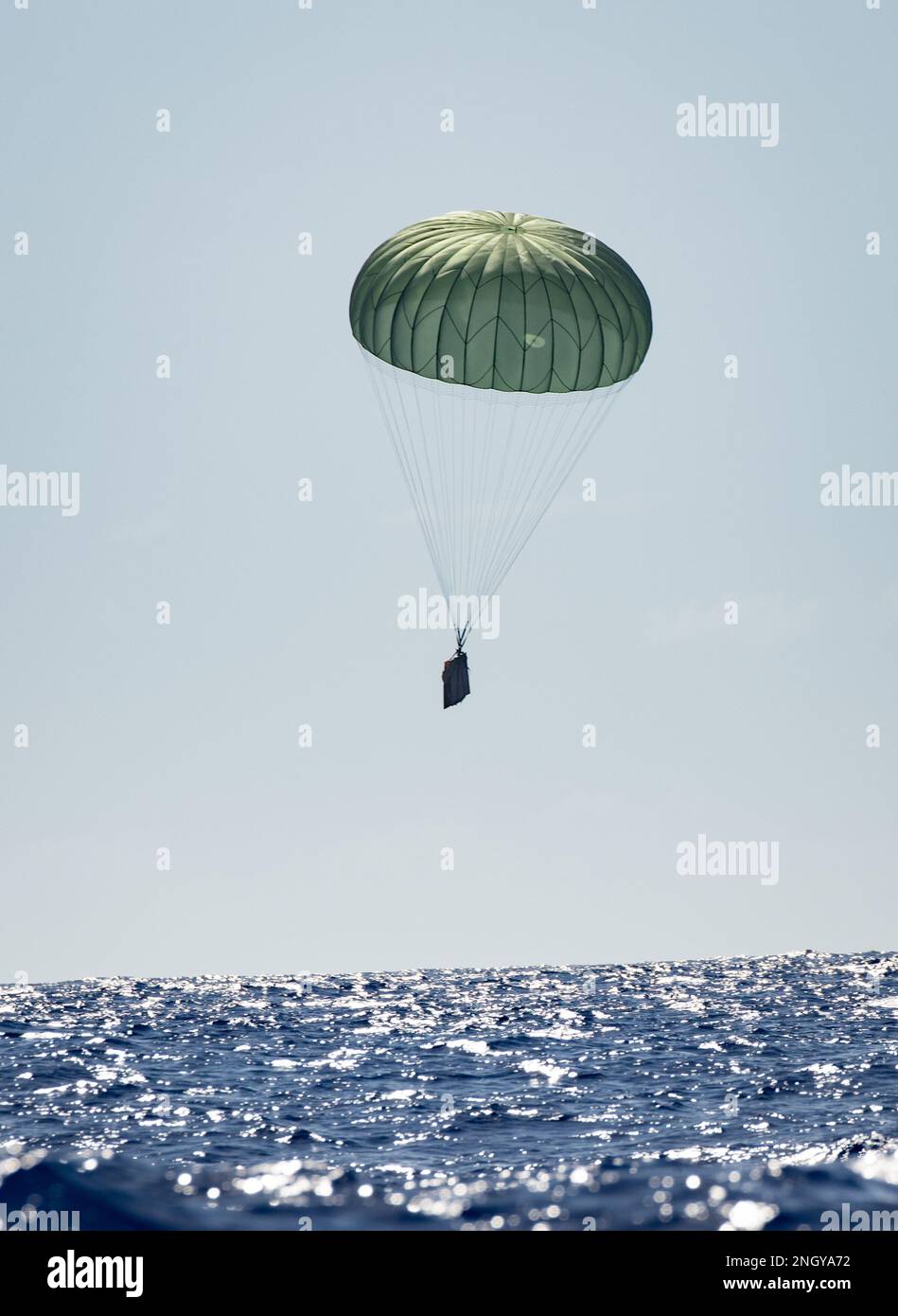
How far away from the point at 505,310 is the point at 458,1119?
15.3m

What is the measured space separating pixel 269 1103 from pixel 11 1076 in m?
7.92

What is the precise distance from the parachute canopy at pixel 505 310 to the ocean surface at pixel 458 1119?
14.5 meters

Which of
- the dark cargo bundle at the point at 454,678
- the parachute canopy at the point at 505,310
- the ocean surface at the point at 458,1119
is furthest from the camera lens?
the dark cargo bundle at the point at 454,678

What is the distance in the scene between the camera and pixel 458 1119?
1005 inches

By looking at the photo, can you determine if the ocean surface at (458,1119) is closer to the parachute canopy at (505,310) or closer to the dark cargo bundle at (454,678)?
the dark cargo bundle at (454,678)

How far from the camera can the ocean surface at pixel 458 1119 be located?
717 inches

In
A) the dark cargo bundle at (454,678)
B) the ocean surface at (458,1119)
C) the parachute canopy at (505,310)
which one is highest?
the parachute canopy at (505,310)

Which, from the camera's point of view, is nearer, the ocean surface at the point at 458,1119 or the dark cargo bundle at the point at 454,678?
the ocean surface at the point at 458,1119

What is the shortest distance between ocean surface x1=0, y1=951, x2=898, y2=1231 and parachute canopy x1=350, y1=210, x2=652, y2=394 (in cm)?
1450

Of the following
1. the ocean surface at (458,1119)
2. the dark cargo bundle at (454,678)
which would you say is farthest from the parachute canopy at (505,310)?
the ocean surface at (458,1119)

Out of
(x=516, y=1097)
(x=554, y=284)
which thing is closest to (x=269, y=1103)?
(x=516, y=1097)

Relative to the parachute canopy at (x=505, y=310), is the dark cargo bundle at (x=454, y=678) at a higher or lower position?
lower
